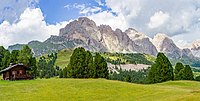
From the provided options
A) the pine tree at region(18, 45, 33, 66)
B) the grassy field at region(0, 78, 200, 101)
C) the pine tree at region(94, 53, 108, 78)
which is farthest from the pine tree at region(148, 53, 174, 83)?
the pine tree at region(18, 45, 33, 66)

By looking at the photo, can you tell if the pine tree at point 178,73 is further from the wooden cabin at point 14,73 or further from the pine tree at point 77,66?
the wooden cabin at point 14,73

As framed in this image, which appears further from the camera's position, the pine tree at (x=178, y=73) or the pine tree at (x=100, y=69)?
the pine tree at (x=178, y=73)

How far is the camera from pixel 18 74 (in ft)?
340

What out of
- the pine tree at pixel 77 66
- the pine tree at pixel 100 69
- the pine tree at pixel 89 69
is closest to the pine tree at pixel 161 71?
the pine tree at pixel 100 69

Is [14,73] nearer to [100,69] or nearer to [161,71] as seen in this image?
[100,69]

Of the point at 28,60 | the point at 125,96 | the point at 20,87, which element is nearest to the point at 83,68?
the point at 28,60

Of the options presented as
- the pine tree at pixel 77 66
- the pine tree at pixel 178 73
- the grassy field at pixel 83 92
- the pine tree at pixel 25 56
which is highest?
the pine tree at pixel 25 56

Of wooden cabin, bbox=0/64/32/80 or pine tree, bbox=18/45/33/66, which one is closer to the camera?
wooden cabin, bbox=0/64/32/80

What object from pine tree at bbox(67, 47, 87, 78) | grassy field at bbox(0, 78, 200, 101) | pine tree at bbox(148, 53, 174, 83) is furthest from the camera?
pine tree at bbox(148, 53, 174, 83)

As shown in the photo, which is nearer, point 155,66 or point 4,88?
point 4,88

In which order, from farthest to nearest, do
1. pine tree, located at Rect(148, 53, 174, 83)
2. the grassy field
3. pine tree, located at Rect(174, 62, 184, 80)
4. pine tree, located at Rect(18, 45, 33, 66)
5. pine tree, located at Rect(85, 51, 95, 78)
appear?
pine tree, located at Rect(174, 62, 184, 80) < pine tree, located at Rect(18, 45, 33, 66) < pine tree, located at Rect(148, 53, 174, 83) < pine tree, located at Rect(85, 51, 95, 78) < the grassy field

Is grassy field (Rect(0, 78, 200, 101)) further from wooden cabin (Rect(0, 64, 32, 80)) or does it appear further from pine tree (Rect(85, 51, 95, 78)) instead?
pine tree (Rect(85, 51, 95, 78))

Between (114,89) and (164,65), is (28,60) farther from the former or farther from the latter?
(114,89)

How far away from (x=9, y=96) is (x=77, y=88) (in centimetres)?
1515
